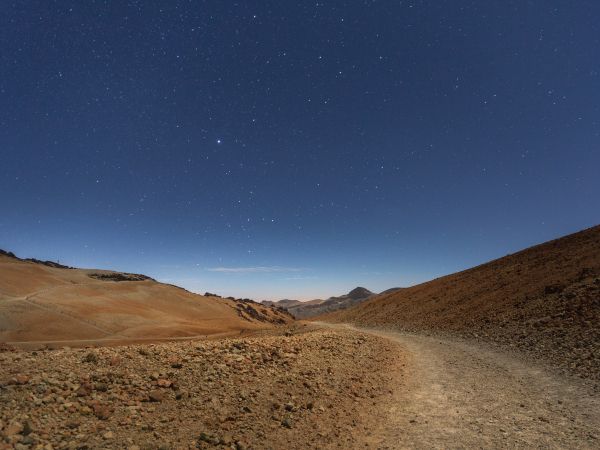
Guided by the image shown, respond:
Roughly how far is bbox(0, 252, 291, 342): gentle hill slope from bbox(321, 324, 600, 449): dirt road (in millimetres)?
26496

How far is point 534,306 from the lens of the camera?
24.1 m

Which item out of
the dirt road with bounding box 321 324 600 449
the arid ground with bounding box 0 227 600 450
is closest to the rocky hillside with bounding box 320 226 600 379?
the arid ground with bounding box 0 227 600 450

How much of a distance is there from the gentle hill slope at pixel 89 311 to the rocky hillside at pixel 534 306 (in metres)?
22.4

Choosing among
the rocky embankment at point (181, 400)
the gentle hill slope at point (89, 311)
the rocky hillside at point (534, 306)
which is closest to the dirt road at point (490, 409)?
the rocky embankment at point (181, 400)

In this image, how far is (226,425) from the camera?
23.7 feet

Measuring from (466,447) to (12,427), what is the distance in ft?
27.2

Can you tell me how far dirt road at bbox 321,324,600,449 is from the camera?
24.6ft

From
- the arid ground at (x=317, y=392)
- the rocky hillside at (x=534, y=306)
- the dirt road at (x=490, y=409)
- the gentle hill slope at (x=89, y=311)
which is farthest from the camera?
the gentle hill slope at (x=89, y=311)

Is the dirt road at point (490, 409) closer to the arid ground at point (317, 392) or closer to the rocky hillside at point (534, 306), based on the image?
the arid ground at point (317, 392)

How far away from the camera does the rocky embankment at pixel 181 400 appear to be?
6156 mm

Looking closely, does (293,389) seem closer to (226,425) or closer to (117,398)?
(226,425)

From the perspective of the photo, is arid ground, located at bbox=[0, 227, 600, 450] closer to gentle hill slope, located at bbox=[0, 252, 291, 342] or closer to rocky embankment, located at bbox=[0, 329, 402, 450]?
rocky embankment, located at bbox=[0, 329, 402, 450]

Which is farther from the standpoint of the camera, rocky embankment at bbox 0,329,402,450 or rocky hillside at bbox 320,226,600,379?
rocky hillside at bbox 320,226,600,379

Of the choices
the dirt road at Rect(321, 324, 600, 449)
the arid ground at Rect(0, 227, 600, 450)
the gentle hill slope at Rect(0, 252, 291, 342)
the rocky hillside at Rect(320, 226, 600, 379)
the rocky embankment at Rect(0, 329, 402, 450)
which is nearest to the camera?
the rocky embankment at Rect(0, 329, 402, 450)
